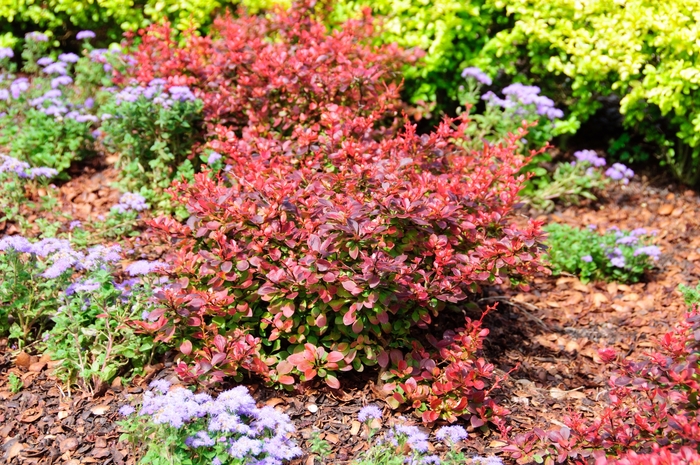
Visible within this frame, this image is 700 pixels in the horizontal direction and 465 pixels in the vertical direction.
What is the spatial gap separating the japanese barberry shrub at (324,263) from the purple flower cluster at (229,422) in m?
0.37

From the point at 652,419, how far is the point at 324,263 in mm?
1348

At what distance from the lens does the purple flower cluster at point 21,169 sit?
13.5ft

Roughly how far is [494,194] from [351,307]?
3.12 feet

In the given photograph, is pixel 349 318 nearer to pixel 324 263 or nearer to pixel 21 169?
pixel 324 263

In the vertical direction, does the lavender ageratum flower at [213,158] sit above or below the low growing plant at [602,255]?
above

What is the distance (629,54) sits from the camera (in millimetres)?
4566

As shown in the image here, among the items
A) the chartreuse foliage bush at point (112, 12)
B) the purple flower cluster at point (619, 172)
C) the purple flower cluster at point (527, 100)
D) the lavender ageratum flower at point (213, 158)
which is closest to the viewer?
the lavender ageratum flower at point (213, 158)

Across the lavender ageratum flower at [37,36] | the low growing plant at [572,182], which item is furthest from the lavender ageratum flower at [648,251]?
the lavender ageratum flower at [37,36]

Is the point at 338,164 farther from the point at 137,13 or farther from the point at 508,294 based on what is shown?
the point at 137,13

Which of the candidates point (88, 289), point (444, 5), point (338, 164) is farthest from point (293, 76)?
point (88, 289)

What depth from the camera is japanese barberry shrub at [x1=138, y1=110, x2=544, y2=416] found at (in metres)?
2.90

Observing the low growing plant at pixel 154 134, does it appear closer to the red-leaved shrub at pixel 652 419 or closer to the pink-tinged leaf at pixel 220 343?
the pink-tinged leaf at pixel 220 343

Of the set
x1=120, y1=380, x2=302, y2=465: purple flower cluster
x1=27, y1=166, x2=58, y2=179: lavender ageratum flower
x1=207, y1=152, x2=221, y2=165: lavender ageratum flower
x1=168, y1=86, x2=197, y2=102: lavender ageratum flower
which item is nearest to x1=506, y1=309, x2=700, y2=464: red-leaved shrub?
x1=120, y1=380, x2=302, y2=465: purple flower cluster

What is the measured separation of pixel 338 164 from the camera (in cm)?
346
